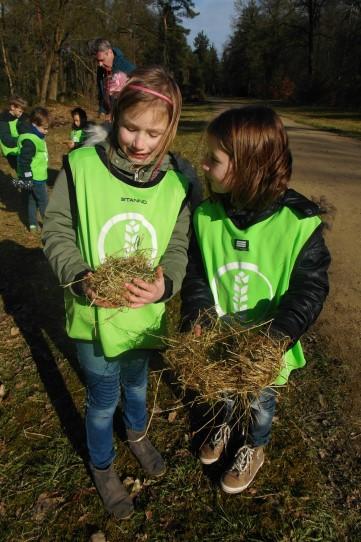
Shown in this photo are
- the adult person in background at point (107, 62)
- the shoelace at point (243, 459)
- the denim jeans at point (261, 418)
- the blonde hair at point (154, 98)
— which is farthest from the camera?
the adult person in background at point (107, 62)

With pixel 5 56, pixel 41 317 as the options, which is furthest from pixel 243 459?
pixel 5 56

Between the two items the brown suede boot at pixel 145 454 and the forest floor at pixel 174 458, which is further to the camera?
the brown suede boot at pixel 145 454

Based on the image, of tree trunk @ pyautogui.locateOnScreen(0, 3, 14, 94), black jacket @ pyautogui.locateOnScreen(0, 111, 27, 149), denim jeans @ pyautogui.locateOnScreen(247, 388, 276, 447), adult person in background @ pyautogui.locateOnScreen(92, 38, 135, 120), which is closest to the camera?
denim jeans @ pyautogui.locateOnScreen(247, 388, 276, 447)

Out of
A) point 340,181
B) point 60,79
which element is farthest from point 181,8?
point 340,181

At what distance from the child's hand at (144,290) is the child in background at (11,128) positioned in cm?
718

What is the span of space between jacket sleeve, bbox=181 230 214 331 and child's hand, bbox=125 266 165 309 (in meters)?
0.34

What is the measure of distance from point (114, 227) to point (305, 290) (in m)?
1.13

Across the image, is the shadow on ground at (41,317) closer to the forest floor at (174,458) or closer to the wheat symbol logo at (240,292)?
the forest floor at (174,458)

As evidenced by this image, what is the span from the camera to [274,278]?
2.31 m

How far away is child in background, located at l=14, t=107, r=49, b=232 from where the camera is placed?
7035mm

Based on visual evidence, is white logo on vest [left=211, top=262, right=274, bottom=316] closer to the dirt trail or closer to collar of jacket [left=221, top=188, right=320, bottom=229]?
collar of jacket [left=221, top=188, right=320, bottom=229]

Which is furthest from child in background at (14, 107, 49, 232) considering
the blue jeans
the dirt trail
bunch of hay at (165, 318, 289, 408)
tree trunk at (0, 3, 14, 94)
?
tree trunk at (0, 3, 14, 94)

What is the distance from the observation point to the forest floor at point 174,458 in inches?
100

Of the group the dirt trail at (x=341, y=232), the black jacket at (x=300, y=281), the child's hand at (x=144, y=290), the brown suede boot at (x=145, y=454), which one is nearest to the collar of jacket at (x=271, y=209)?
the black jacket at (x=300, y=281)
